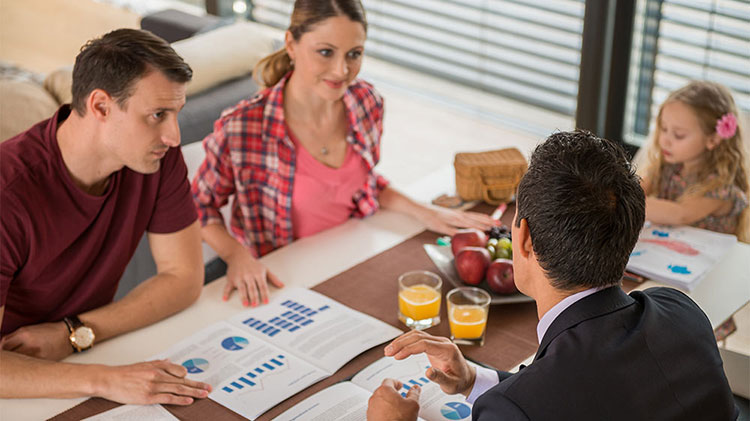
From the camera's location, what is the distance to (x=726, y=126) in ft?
8.65

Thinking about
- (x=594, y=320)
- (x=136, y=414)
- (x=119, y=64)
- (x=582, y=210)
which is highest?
(x=119, y=64)

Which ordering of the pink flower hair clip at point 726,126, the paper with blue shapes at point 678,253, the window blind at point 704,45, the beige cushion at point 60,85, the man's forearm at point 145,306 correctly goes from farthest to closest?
the window blind at point 704,45
the beige cushion at point 60,85
the pink flower hair clip at point 726,126
the paper with blue shapes at point 678,253
the man's forearm at point 145,306

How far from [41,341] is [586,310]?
1.17m

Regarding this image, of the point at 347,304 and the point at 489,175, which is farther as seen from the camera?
the point at 489,175

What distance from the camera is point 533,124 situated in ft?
15.0

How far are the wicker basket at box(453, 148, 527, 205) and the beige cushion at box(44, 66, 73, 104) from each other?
5.44ft

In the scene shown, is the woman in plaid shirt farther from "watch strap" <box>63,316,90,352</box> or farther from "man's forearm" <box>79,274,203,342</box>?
"watch strap" <box>63,316,90,352</box>

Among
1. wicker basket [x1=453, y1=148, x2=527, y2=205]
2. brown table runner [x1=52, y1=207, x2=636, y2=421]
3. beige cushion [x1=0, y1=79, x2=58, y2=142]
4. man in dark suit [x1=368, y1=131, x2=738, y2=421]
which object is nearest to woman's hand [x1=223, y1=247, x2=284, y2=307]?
brown table runner [x1=52, y1=207, x2=636, y2=421]

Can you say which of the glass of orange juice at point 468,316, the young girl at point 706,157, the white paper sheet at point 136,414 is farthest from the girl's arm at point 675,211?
the white paper sheet at point 136,414

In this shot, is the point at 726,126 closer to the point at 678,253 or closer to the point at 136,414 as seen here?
the point at 678,253

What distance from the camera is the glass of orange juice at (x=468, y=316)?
191 cm

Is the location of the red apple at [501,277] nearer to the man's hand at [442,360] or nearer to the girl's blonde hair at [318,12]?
the man's hand at [442,360]

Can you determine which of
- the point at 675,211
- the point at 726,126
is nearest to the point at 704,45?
the point at 726,126

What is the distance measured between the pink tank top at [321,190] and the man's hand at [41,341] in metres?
0.84
